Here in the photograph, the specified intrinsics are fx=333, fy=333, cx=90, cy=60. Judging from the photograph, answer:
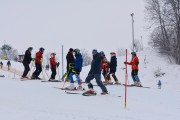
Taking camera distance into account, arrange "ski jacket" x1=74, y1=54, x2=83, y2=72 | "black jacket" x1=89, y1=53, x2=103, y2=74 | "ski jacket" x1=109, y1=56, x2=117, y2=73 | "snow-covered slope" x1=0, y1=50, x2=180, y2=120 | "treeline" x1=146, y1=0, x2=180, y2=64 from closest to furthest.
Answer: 1. "snow-covered slope" x1=0, y1=50, x2=180, y2=120
2. "black jacket" x1=89, y1=53, x2=103, y2=74
3. "ski jacket" x1=74, y1=54, x2=83, y2=72
4. "ski jacket" x1=109, y1=56, x2=117, y2=73
5. "treeline" x1=146, y1=0, x2=180, y2=64

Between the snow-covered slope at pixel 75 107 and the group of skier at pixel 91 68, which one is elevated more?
the group of skier at pixel 91 68

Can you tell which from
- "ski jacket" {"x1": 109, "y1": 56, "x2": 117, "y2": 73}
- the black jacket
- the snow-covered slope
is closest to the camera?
the snow-covered slope

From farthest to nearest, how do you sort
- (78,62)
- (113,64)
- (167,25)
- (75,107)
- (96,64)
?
1. (167,25)
2. (113,64)
3. (78,62)
4. (96,64)
5. (75,107)

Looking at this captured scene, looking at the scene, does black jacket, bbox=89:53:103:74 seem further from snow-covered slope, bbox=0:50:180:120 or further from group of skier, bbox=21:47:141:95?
snow-covered slope, bbox=0:50:180:120

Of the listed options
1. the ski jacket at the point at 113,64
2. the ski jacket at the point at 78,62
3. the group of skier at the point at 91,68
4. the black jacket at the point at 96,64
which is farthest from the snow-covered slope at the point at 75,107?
the ski jacket at the point at 113,64

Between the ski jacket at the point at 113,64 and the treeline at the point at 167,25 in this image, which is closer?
the ski jacket at the point at 113,64

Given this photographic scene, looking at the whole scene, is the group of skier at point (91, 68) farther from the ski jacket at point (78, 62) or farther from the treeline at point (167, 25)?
the treeline at point (167, 25)

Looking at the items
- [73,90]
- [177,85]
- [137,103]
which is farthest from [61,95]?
[177,85]

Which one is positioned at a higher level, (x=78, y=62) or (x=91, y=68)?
(x=78, y=62)

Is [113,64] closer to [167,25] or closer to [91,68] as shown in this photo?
[91,68]

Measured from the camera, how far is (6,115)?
836 centimetres

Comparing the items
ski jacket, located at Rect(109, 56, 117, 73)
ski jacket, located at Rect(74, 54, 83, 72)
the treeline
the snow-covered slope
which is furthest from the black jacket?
the treeline

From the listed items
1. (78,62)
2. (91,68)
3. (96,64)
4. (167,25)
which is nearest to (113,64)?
(78,62)

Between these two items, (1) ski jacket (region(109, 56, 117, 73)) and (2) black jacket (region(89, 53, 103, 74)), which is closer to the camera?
(2) black jacket (region(89, 53, 103, 74))
